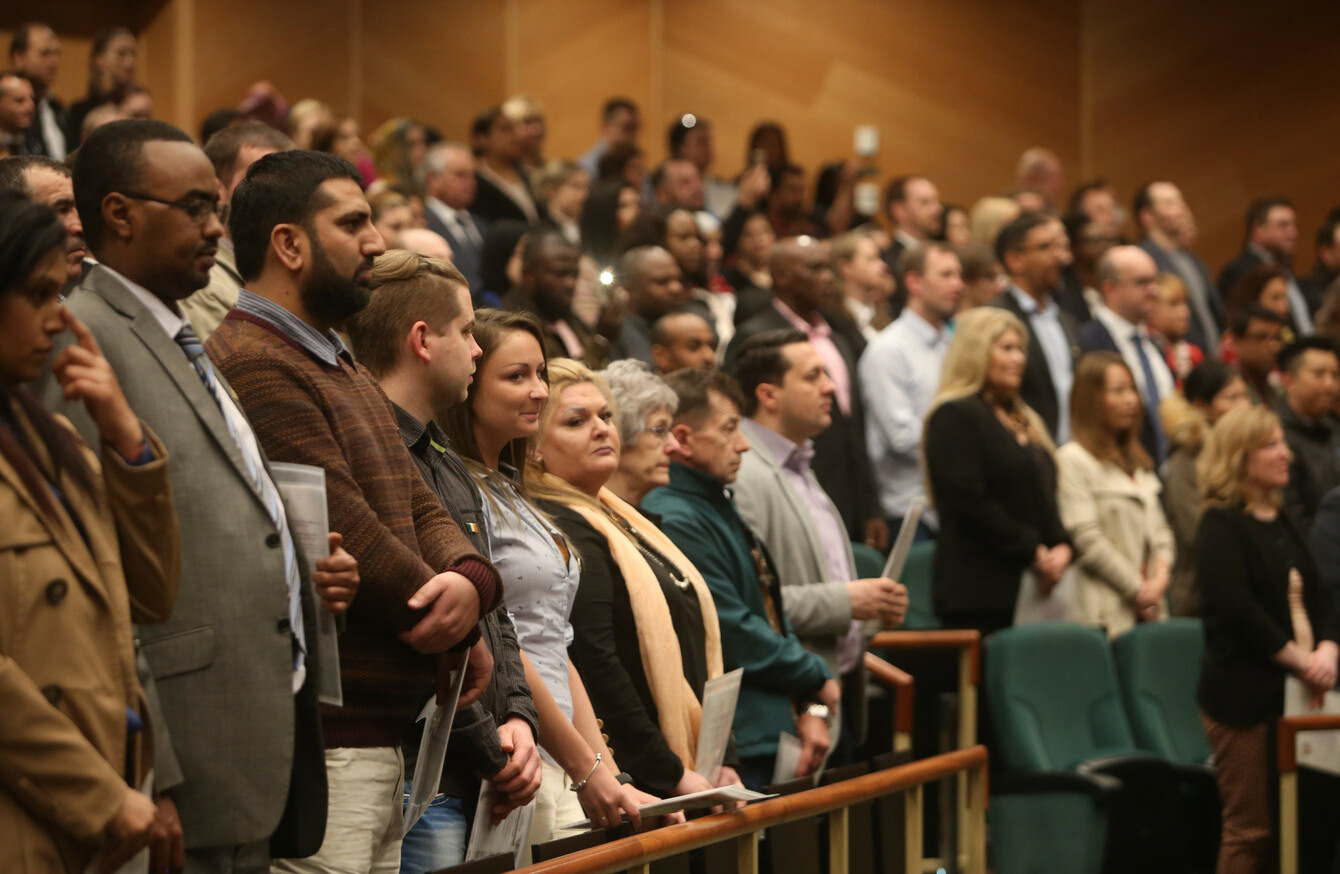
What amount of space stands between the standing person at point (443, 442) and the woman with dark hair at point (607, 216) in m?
3.62

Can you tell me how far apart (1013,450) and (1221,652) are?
A: 0.79 meters

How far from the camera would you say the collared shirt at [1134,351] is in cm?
612

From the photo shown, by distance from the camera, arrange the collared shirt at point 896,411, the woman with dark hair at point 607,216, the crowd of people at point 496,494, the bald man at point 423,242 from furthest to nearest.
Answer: the woman with dark hair at point 607,216
the collared shirt at point 896,411
the bald man at point 423,242
the crowd of people at point 496,494

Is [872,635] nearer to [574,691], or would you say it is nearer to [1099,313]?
[574,691]

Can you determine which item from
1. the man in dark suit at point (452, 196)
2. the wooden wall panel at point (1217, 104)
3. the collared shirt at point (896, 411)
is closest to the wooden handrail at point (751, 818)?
the collared shirt at point (896, 411)

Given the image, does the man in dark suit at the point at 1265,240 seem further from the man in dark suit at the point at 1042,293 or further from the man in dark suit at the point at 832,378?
the man in dark suit at the point at 832,378

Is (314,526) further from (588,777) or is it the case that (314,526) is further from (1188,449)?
(1188,449)

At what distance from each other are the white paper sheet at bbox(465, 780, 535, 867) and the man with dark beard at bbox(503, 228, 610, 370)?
2.26 meters

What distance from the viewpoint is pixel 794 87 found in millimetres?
10016

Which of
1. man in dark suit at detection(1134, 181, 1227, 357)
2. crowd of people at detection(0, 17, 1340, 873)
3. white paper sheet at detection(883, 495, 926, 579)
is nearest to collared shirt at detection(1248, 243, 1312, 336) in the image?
man in dark suit at detection(1134, 181, 1227, 357)

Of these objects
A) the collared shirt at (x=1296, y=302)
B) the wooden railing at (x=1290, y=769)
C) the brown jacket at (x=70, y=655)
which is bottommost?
the wooden railing at (x=1290, y=769)

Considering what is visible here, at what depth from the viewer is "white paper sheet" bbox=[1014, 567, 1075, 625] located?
4652 millimetres

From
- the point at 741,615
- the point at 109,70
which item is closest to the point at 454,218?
the point at 109,70

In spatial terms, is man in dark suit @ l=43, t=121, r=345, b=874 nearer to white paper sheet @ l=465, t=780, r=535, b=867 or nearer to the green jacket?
white paper sheet @ l=465, t=780, r=535, b=867
